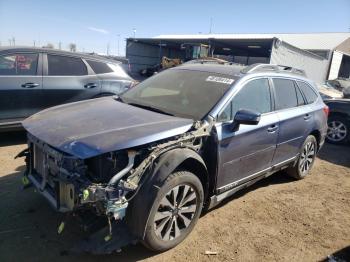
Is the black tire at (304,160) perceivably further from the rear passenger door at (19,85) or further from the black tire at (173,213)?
the rear passenger door at (19,85)

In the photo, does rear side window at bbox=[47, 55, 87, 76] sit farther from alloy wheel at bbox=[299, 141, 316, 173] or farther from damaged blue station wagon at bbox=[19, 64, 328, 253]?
alloy wheel at bbox=[299, 141, 316, 173]

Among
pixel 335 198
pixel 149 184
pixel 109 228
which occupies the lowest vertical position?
pixel 335 198

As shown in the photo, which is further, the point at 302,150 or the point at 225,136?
the point at 302,150

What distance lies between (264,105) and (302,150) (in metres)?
1.54

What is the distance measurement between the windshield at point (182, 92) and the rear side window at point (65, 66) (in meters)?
2.35

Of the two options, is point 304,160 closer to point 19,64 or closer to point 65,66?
point 65,66

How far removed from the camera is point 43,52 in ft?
19.9

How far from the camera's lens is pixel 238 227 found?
3.85 meters

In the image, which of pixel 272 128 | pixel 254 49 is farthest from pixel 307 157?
pixel 254 49

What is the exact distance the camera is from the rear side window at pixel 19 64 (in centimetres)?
564

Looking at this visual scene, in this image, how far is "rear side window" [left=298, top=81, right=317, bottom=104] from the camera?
528 cm

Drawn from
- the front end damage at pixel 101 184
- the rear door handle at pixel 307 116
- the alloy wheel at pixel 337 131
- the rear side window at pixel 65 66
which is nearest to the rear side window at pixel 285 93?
the rear door handle at pixel 307 116

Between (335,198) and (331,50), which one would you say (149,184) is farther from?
(331,50)

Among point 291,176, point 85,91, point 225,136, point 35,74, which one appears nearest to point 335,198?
point 291,176
